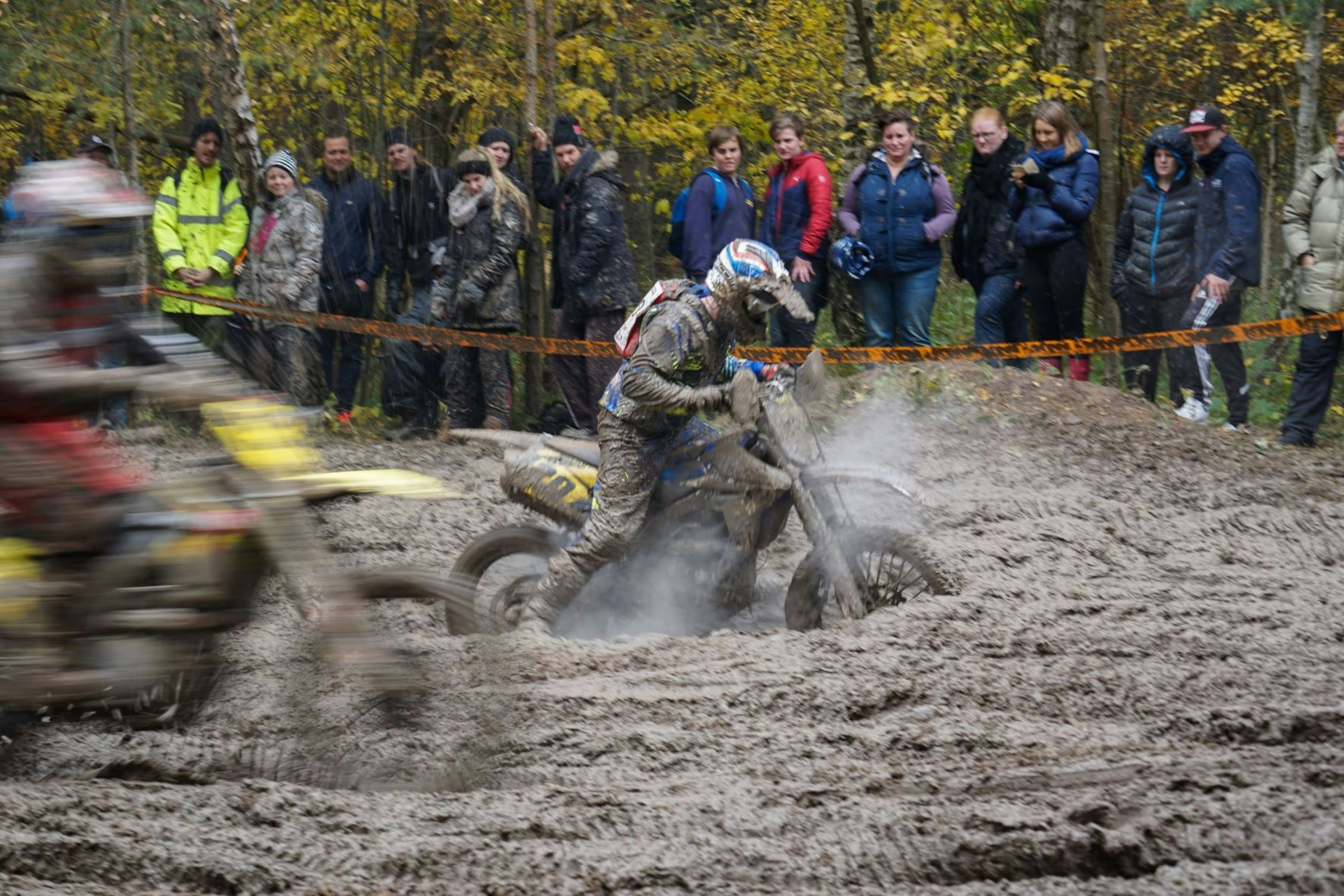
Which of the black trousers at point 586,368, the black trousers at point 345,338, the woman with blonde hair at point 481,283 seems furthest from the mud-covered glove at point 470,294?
the black trousers at point 345,338

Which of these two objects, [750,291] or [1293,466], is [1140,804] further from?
[1293,466]

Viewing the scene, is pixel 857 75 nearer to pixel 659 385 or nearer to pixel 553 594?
pixel 659 385

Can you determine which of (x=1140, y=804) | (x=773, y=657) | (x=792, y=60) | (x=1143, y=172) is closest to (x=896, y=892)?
(x=1140, y=804)

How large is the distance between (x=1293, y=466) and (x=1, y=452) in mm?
8109

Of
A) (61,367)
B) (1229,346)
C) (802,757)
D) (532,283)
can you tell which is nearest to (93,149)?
(532,283)

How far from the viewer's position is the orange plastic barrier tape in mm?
9711

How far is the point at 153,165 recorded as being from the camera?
58.0ft

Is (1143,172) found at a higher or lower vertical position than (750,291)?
higher

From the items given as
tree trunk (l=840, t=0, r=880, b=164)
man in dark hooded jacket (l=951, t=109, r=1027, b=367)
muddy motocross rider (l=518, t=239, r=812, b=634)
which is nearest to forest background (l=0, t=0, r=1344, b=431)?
tree trunk (l=840, t=0, r=880, b=164)

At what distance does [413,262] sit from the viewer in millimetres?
12250

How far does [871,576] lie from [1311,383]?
17.4 ft

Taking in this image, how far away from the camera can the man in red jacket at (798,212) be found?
10.9 m

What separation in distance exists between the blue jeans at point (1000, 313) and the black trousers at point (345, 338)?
5240 millimetres

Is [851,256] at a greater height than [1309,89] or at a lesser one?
lesser
